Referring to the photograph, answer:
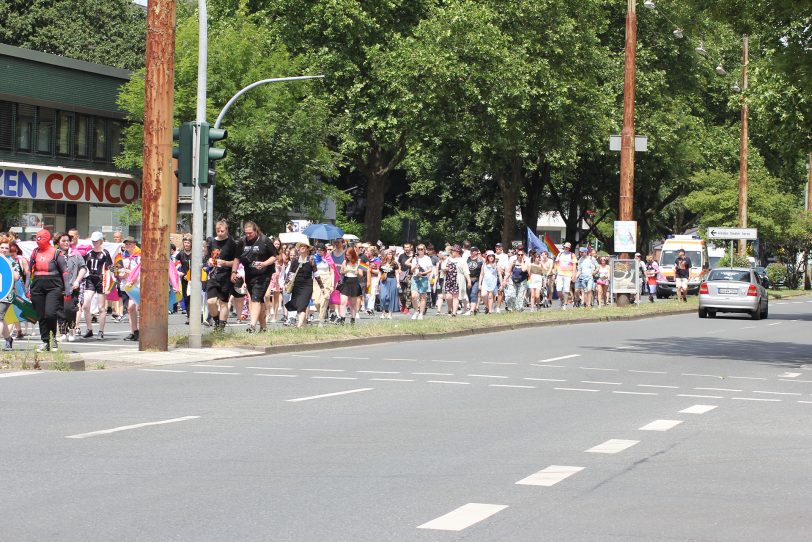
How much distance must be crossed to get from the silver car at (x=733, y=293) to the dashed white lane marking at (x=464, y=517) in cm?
3064

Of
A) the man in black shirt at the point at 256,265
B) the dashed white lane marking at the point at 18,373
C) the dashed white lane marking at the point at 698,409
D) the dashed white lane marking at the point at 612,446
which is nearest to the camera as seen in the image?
the dashed white lane marking at the point at 612,446

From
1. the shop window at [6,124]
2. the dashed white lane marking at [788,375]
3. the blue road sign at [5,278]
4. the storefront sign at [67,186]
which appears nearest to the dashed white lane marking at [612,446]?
the dashed white lane marking at [788,375]

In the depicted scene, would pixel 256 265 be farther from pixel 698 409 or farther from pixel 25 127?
pixel 25 127

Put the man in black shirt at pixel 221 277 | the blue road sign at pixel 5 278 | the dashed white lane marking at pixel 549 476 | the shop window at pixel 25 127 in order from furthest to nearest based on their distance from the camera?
the shop window at pixel 25 127 → the man in black shirt at pixel 221 277 → the blue road sign at pixel 5 278 → the dashed white lane marking at pixel 549 476

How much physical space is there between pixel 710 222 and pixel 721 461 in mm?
62792

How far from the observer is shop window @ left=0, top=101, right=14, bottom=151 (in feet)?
143

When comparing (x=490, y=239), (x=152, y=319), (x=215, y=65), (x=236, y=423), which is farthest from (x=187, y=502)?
(x=490, y=239)

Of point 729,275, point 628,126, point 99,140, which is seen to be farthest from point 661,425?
point 99,140

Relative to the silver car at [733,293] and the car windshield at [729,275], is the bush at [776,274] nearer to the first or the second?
the silver car at [733,293]

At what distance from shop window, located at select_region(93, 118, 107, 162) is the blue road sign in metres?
30.1

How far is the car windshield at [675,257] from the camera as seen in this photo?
58.9 meters

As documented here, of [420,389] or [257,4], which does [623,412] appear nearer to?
[420,389]

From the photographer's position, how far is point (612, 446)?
1038cm

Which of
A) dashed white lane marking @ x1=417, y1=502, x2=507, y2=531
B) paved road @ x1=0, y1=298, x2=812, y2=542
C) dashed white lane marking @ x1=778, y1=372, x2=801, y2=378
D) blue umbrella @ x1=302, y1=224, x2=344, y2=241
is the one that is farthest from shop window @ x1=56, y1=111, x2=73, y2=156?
dashed white lane marking @ x1=417, y1=502, x2=507, y2=531
